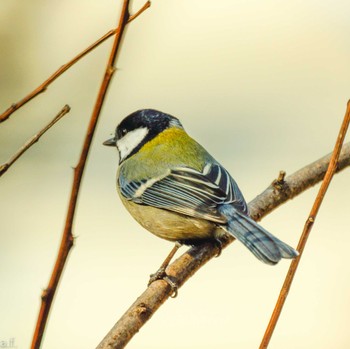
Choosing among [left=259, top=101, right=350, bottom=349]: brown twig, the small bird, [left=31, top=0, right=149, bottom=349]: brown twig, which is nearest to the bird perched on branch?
the small bird

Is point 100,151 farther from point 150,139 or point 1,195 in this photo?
point 150,139

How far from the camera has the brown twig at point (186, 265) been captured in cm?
115

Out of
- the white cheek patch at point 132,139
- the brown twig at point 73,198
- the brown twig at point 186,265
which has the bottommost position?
the brown twig at point 73,198

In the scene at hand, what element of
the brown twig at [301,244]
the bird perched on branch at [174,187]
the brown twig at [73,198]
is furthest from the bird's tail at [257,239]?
the brown twig at [73,198]

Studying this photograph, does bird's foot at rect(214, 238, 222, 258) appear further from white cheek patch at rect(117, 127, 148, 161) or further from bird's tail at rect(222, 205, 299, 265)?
white cheek patch at rect(117, 127, 148, 161)

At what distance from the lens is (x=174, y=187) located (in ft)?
6.28

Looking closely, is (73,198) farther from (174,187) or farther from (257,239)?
(174,187)

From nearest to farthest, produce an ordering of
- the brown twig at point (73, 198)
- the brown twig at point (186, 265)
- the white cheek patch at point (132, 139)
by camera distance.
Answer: the brown twig at point (73, 198) → the brown twig at point (186, 265) → the white cheek patch at point (132, 139)

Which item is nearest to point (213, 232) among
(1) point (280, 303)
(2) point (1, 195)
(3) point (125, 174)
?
(3) point (125, 174)

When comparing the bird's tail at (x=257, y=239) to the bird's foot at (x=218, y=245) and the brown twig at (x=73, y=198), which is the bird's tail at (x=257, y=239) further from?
the brown twig at (x=73, y=198)

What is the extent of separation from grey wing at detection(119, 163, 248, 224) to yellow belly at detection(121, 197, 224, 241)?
0.8 inches

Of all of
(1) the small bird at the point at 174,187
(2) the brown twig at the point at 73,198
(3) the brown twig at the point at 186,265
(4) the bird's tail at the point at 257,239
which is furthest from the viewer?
(1) the small bird at the point at 174,187

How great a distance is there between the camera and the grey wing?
178 cm

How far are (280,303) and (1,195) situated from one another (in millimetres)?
3060
